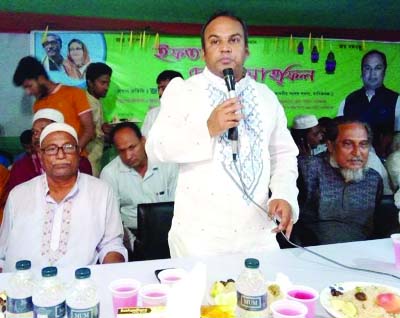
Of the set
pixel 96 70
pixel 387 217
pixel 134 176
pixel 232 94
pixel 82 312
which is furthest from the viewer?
pixel 96 70

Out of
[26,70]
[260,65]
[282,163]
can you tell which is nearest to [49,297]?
[282,163]

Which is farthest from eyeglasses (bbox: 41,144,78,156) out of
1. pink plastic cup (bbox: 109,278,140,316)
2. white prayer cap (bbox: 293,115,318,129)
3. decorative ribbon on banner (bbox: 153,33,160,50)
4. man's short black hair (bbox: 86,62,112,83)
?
white prayer cap (bbox: 293,115,318,129)

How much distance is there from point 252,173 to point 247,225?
8.2 inches

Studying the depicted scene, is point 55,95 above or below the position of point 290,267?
above

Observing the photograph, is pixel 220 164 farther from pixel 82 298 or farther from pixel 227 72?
pixel 82 298

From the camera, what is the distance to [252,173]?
73.4 inches

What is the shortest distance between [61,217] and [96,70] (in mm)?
2003

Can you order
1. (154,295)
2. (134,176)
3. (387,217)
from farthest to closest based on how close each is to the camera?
(134,176) < (387,217) < (154,295)

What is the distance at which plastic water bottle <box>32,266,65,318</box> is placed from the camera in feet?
3.56

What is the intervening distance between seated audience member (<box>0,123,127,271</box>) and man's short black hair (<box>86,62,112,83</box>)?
1.62 m

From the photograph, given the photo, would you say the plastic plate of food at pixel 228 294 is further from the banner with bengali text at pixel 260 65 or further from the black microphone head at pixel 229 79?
the banner with bengali text at pixel 260 65

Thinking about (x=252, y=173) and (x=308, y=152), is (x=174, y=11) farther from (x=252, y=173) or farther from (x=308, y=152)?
(x=252, y=173)

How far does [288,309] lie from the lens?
3.77 ft

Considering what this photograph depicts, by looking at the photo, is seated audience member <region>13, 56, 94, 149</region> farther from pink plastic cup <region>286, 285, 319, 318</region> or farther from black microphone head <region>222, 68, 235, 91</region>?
pink plastic cup <region>286, 285, 319, 318</region>
